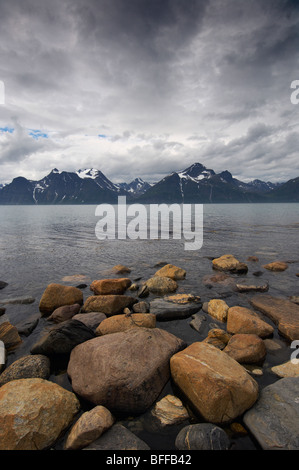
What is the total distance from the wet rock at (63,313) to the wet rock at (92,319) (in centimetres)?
57

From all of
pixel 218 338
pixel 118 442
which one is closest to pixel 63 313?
pixel 118 442

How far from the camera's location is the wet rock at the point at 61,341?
24.7 ft

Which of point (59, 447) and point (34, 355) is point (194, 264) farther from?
point (59, 447)

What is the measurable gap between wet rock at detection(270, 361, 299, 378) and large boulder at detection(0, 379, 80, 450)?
599cm

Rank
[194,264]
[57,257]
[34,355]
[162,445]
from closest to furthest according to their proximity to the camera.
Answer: [162,445], [34,355], [194,264], [57,257]

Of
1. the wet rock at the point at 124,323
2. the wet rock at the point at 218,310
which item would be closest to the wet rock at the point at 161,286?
the wet rock at the point at 218,310

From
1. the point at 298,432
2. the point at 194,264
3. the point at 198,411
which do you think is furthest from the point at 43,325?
the point at 194,264

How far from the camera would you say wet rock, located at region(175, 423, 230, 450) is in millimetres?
4672

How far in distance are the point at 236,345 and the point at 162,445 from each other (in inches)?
156

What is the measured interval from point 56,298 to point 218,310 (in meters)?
8.44

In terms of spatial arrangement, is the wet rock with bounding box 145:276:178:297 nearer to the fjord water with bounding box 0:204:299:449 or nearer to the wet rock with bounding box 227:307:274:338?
the fjord water with bounding box 0:204:299:449

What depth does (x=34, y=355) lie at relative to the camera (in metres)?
7.31

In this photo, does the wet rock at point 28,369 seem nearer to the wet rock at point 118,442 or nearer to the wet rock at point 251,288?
the wet rock at point 118,442

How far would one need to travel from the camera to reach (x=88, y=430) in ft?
15.5
